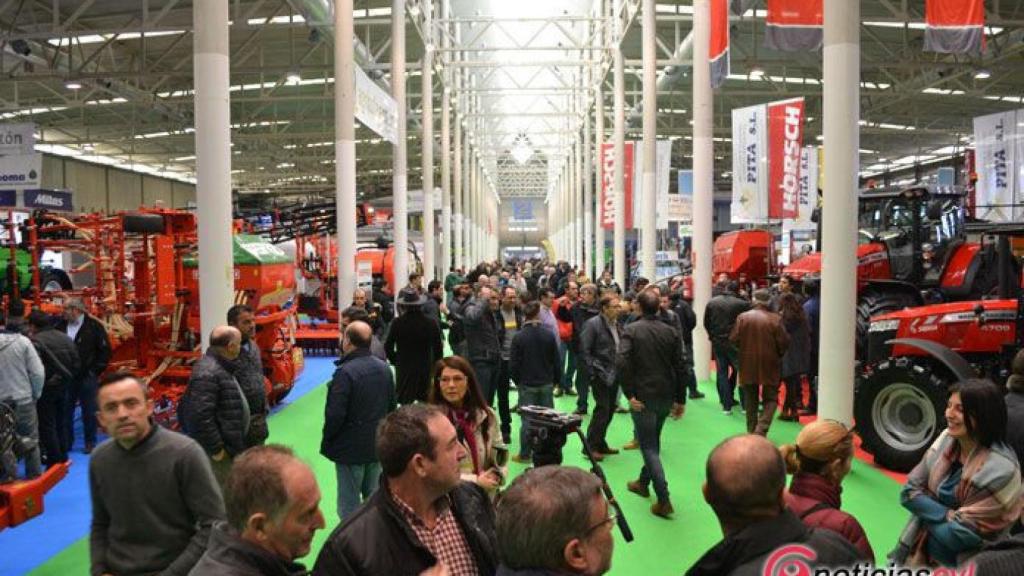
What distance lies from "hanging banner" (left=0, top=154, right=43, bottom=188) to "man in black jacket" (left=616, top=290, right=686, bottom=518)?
1265 centimetres

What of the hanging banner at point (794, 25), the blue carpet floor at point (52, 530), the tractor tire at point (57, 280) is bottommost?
the blue carpet floor at point (52, 530)

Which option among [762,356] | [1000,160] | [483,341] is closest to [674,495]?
[762,356]

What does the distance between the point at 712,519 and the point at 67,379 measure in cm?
609

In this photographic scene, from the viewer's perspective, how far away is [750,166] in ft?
43.1

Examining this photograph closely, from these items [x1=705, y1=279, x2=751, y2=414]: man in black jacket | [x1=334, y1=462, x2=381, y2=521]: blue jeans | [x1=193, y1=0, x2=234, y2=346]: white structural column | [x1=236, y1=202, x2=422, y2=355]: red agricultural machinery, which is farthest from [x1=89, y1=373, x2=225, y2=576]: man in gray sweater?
[x1=236, y1=202, x2=422, y2=355]: red agricultural machinery

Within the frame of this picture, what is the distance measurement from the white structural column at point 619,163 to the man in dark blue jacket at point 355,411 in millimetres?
16716

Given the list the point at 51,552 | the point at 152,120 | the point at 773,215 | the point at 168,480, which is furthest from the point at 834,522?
the point at 152,120

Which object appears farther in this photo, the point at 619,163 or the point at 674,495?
the point at 619,163

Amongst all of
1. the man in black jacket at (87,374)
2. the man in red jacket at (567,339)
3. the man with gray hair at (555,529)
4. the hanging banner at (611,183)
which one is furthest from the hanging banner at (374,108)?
the man with gray hair at (555,529)

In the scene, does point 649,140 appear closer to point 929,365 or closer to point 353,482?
point 929,365

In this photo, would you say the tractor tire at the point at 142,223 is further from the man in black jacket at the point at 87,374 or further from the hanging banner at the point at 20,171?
the hanging banner at the point at 20,171

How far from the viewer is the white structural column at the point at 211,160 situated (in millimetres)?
7551

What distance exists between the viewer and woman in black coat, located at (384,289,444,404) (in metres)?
7.33

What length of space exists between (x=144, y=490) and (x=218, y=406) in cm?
181
